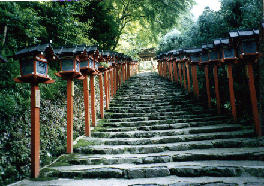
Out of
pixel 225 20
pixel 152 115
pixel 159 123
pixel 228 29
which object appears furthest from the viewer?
pixel 225 20

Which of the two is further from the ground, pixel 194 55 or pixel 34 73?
pixel 194 55

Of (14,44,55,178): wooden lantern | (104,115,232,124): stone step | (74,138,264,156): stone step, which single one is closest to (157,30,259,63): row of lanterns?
(104,115,232,124): stone step

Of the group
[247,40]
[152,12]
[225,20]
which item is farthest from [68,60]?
[152,12]

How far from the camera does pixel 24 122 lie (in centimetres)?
445

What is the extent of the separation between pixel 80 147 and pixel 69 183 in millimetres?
1563

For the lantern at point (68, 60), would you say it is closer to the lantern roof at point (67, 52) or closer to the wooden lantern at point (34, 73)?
the lantern roof at point (67, 52)

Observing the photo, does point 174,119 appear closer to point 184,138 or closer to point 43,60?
point 184,138

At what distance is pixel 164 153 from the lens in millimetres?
4582

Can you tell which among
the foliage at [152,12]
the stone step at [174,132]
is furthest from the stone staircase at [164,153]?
the foliage at [152,12]

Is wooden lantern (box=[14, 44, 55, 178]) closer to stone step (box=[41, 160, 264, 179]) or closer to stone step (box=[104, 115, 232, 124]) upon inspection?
stone step (box=[41, 160, 264, 179])

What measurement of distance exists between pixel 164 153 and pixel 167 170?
880mm

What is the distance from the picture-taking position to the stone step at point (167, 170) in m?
3.51

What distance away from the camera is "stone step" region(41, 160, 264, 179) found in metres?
3.51

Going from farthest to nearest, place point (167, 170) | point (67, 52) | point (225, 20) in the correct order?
point (225, 20), point (67, 52), point (167, 170)
